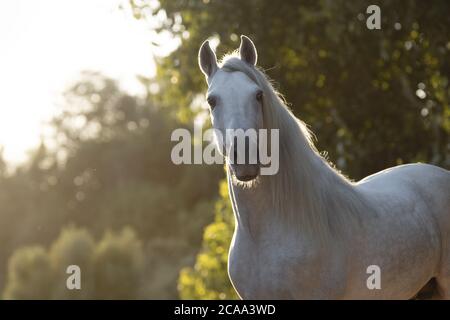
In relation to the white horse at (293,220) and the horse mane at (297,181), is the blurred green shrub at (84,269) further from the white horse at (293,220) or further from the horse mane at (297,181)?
the horse mane at (297,181)

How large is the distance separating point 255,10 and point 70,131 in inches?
1711

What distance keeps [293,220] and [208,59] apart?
1252mm

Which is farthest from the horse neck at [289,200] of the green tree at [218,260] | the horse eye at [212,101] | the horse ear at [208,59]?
the green tree at [218,260]

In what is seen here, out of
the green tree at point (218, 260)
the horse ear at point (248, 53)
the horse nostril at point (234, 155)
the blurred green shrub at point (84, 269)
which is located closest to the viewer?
the horse nostril at point (234, 155)

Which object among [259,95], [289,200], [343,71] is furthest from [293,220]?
[343,71]

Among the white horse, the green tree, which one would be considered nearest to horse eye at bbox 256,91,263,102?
the white horse

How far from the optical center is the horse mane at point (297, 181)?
4660mm

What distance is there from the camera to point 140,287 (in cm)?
2984

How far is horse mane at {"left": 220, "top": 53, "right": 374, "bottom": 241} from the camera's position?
15.3 feet

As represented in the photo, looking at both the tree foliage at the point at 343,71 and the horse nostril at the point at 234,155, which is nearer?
the horse nostril at the point at 234,155

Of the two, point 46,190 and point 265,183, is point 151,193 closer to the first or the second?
point 46,190

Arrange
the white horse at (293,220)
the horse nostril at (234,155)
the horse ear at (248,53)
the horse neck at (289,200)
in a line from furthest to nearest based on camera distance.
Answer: the horse ear at (248,53) < the horse neck at (289,200) < the white horse at (293,220) < the horse nostril at (234,155)

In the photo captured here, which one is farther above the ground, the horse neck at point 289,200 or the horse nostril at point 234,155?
the horse nostril at point 234,155

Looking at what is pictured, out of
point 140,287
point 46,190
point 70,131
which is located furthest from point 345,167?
point 70,131
